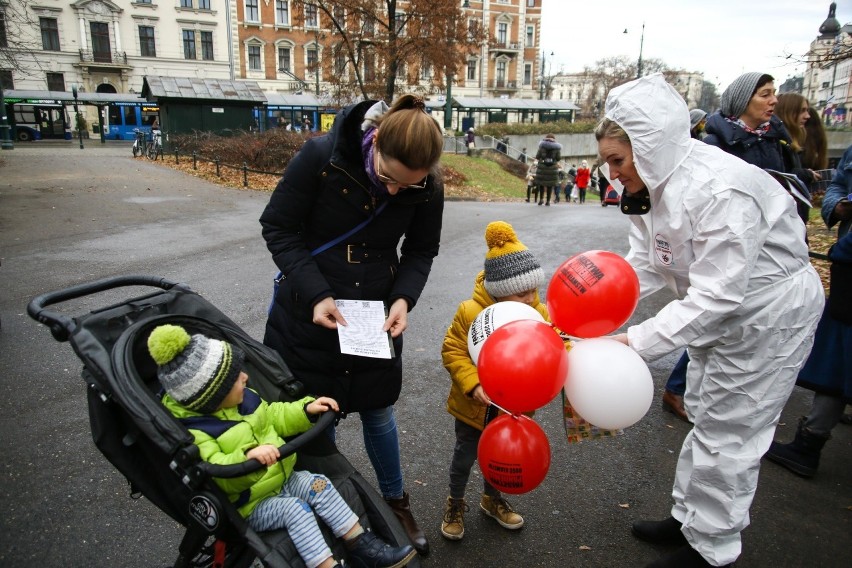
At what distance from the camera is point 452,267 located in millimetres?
8359

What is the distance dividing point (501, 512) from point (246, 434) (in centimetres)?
161

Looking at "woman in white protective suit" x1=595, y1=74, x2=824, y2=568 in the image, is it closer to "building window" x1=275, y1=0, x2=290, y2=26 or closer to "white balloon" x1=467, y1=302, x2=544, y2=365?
"white balloon" x1=467, y1=302, x2=544, y2=365

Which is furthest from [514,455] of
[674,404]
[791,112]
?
[791,112]

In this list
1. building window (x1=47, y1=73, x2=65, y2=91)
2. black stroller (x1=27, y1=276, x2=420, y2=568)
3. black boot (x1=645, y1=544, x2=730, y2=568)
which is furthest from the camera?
building window (x1=47, y1=73, x2=65, y2=91)

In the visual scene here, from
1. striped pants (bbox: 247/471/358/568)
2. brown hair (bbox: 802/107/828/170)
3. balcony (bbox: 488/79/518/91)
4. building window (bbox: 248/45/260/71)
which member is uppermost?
building window (bbox: 248/45/260/71)

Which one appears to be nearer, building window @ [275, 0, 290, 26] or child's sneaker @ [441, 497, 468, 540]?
child's sneaker @ [441, 497, 468, 540]

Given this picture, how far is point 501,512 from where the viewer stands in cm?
299

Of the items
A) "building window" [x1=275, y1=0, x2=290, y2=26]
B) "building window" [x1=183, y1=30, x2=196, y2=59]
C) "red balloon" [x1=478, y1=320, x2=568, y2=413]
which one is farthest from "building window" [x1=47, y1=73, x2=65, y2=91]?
"red balloon" [x1=478, y1=320, x2=568, y2=413]

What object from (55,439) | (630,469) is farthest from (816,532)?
(55,439)

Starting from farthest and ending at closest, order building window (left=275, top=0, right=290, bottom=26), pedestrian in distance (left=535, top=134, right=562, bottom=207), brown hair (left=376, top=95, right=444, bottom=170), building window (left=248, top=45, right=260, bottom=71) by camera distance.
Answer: building window (left=275, top=0, right=290, bottom=26), building window (left=248, top=45, right=260, bottom=71), pedestrian in distance (left=535, top=134, right=562, bottom=207), brown hair (left=376, top=95, right=444, bottom=170)

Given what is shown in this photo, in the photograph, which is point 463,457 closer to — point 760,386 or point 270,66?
point 760,386

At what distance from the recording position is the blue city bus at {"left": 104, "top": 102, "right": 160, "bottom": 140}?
38.3 metres

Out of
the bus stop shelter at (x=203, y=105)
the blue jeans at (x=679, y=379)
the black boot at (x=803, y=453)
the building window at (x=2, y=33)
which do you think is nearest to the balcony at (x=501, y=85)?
the bus stop shelter at (x=203, y=105)

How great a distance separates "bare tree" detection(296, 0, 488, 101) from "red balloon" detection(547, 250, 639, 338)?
750 inches
